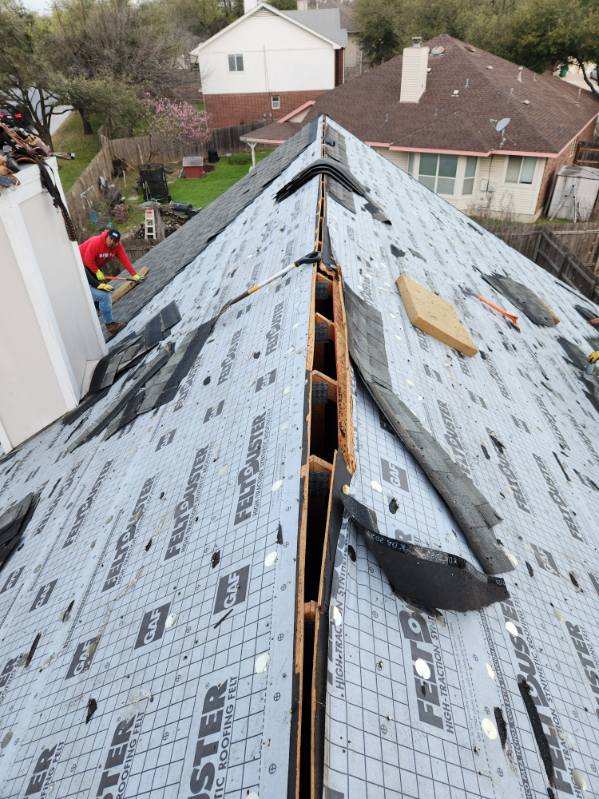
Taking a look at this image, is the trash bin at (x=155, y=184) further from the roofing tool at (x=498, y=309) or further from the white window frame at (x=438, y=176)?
the roofing tool at (x=498, y=309)

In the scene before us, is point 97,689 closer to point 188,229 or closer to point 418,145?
point 188,229

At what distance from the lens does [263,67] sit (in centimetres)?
3003

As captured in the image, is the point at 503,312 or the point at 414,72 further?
the point at 414,72

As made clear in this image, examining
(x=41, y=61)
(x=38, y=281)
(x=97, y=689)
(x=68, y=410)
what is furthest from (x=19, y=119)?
(x=41, y=61)

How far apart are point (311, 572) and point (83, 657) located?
4.30 ft

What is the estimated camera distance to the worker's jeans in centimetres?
736

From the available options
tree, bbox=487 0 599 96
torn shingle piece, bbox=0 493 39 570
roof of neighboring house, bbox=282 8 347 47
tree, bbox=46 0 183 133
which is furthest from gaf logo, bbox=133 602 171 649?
roof of neighboring house, bbox=282 8 347 47

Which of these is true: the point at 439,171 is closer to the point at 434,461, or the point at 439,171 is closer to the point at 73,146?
the point at 434,461

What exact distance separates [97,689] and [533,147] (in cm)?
2176

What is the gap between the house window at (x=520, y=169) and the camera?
757 inches

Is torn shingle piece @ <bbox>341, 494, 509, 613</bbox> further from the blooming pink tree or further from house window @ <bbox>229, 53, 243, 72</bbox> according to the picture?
house window @ <bbox>229, 53, 243, 72</bbox>

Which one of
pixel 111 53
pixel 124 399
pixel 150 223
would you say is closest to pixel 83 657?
pixel 124 399

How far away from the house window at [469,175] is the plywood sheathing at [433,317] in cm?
1717

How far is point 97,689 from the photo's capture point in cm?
238
